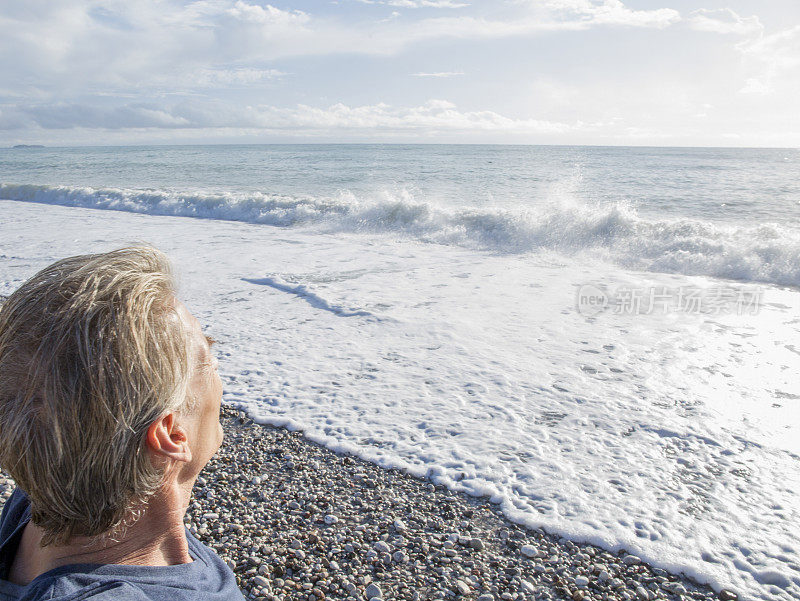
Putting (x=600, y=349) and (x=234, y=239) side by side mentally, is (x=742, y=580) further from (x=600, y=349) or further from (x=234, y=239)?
(x=234, y=239)

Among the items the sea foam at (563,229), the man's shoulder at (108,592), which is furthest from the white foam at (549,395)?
the sea foam at (563,229)

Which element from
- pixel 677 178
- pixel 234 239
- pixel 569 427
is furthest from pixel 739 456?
pixel 677 178

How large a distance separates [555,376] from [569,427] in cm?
102

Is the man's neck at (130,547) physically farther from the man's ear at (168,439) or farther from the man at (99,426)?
the man's ear at (168,439)

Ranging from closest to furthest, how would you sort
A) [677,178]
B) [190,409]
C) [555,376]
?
1. [190,409]
2. [555,376]
3. [677,178]

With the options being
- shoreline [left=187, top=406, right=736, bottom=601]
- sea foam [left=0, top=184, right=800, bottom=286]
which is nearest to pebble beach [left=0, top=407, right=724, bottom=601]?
shoreline [left=187, top=406, right=736, bottom=601]

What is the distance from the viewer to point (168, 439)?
1.09 metres

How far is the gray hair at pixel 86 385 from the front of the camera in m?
0.94

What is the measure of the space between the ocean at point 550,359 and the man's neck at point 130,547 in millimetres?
2691

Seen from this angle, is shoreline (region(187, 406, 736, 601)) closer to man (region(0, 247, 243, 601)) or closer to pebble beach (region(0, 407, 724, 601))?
pebble beach (region(0, 407, 724, 601))

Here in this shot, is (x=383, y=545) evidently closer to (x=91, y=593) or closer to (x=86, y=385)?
(x=91, y=593)

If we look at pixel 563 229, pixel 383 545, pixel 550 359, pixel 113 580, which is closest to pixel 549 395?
pixel 550 359

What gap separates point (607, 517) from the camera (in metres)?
3.46

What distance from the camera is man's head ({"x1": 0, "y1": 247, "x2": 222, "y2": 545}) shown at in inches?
36.9
